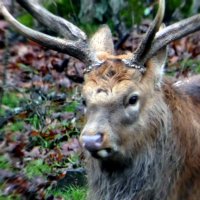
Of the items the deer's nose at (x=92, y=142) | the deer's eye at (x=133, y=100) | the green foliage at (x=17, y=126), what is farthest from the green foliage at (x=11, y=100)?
the deer's nose at (x=92, y=142)

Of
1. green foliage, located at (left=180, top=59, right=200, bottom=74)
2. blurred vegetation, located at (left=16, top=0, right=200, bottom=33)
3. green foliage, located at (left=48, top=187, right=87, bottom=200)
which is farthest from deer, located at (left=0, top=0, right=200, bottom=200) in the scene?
blurred vegetation, located at (left=16, top=0, right=200, bottom=33)

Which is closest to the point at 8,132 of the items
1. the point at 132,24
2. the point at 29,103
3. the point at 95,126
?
the point at 29,103

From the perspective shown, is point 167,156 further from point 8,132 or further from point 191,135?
point 8,132

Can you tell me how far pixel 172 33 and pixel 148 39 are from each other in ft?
0.92

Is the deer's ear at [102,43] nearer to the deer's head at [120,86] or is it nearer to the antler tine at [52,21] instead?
the deer's head at [120,86]

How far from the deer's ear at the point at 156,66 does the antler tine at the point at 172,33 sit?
0.07m

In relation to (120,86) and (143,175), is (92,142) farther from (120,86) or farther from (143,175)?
(143,175)

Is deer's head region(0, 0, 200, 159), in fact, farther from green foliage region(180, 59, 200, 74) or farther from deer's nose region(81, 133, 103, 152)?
green foliage region(180, 59, 200, 74)

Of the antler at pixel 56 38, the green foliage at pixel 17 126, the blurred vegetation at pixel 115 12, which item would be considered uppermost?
the blurred vegetation at pixel 115 12

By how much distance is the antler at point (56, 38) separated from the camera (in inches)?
324

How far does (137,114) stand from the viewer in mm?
7883

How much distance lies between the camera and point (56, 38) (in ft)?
27.1

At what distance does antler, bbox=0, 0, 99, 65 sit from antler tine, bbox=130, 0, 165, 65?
1.06 ft

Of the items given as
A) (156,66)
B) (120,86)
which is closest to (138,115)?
(120,86)
